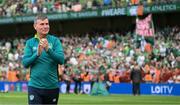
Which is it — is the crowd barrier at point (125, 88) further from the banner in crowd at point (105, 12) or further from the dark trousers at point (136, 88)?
the banner in crowd at point (105, 12)

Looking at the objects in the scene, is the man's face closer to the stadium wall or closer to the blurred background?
the blurred background

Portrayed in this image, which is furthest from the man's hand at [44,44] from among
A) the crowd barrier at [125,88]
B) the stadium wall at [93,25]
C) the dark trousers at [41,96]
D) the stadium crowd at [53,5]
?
the stadium wall at [93,25]

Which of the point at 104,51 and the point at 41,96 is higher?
the point at 41,96

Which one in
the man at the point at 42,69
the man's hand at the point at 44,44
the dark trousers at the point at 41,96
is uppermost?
the man's hand at the point at 44,44

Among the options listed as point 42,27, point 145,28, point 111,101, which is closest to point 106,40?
point 145,28

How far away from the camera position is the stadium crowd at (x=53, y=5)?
139 feet

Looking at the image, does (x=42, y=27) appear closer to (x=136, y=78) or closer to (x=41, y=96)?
(x=41, y=96)

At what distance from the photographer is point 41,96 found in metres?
8.41

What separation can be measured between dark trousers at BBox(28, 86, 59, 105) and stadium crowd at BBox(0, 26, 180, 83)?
25.2m

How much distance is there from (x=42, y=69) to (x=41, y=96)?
380mm

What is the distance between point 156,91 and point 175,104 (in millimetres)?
11327

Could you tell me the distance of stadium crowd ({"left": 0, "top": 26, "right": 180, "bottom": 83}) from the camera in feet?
115

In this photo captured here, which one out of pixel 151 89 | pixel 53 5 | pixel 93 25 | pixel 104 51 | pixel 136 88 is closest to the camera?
pixel 136 88

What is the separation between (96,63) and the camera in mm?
38219
